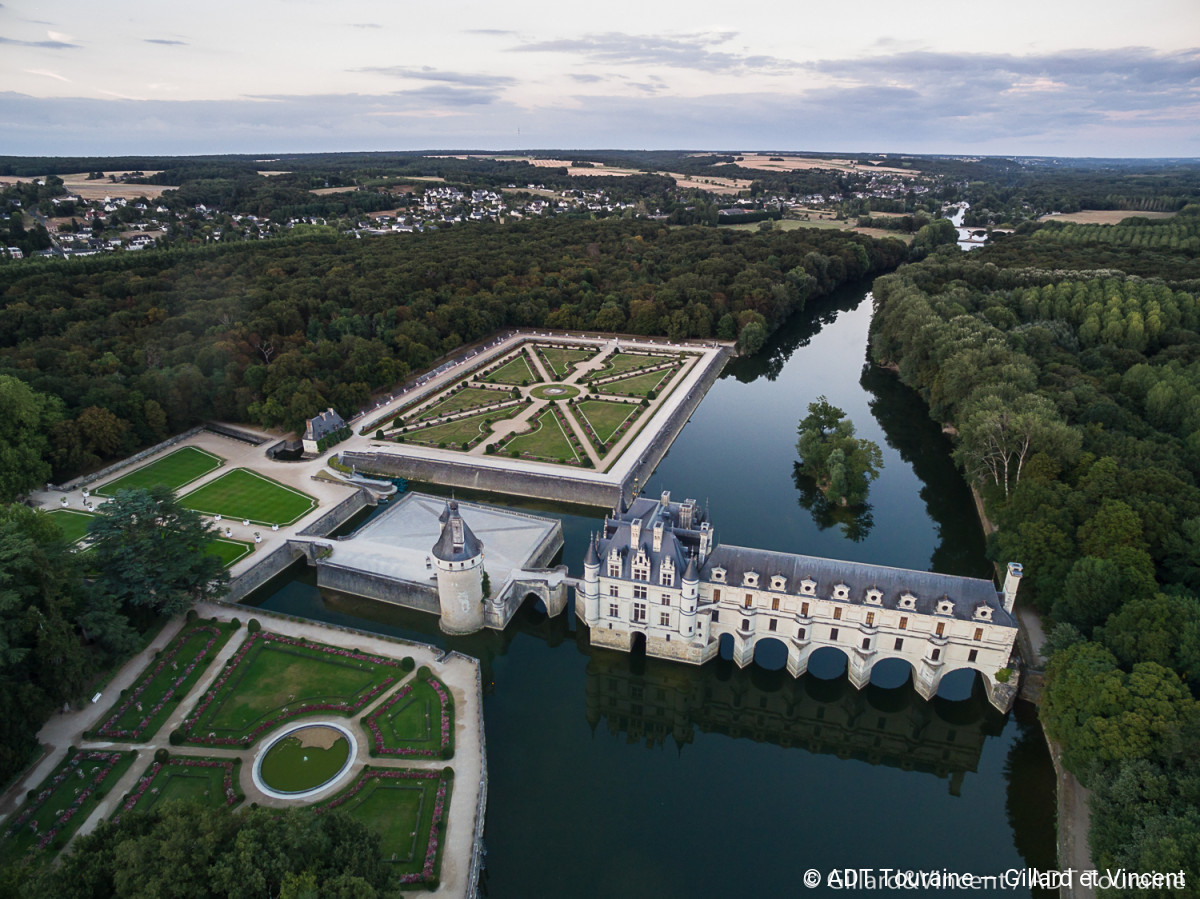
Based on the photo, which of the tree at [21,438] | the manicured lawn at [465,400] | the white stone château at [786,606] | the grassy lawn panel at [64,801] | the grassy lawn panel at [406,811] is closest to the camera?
the grassy lawn panel at [406,811]

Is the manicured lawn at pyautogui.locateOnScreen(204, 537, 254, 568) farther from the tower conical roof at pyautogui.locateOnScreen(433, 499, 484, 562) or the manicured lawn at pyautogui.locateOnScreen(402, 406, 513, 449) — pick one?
the manicured lawn at pyautogui.locateOnScreen(402, 406, 513, 449)

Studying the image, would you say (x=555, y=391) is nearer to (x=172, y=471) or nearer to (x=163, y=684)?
(x=172, y=471)

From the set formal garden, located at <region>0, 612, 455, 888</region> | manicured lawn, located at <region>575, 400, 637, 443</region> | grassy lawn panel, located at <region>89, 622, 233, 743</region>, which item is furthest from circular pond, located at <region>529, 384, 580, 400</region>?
grassy lawn panel, located at <region>89, 622, 233, 743</region>

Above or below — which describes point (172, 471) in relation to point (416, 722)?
above

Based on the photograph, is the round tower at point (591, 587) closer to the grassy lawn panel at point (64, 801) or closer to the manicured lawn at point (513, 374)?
the grassy lawn panel at point (64, 801)

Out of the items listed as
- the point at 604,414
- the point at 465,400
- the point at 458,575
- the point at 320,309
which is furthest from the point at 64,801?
the point at 320,309

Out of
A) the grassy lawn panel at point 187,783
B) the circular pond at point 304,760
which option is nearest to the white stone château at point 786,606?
the circular pond at point 304,760
